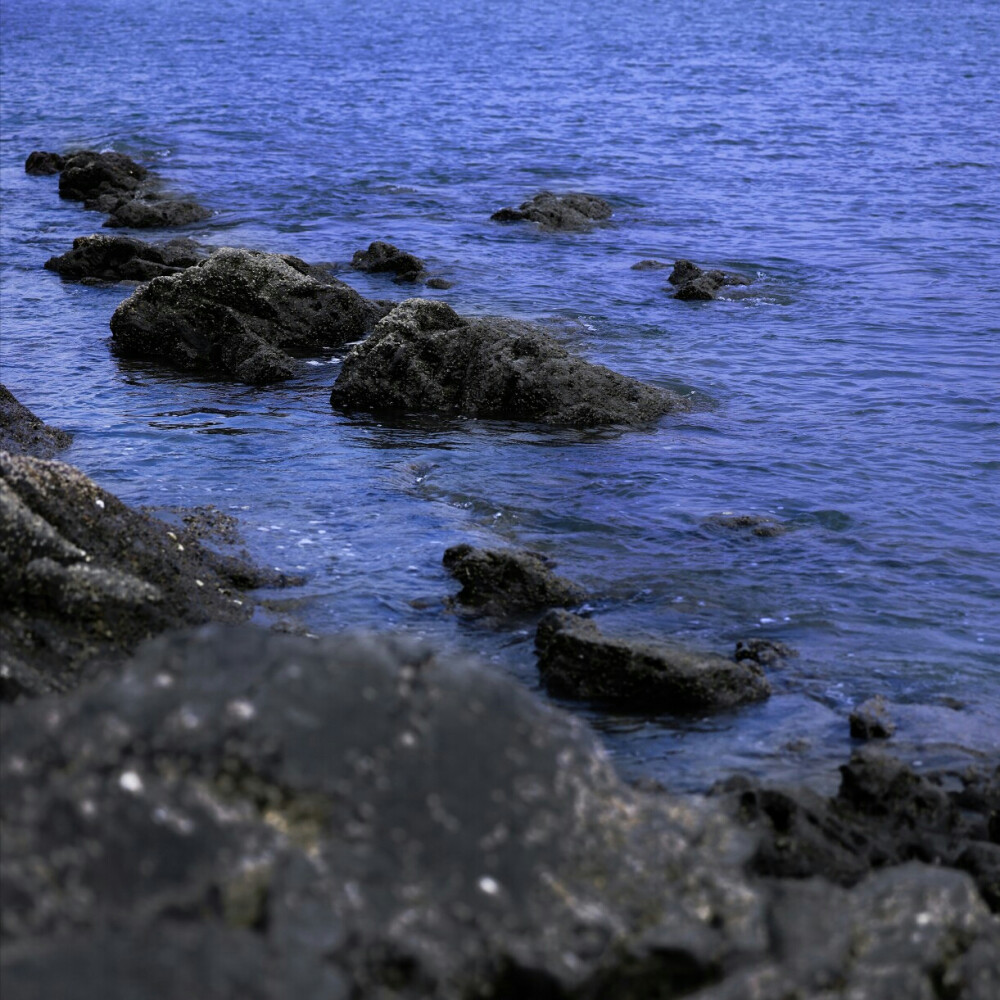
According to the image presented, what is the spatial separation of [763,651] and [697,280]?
11.6 m

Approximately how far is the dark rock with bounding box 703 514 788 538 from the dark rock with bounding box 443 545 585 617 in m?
2.15

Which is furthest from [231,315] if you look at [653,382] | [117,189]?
[117,189]

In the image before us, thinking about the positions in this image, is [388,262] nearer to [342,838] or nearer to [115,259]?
[115,259]

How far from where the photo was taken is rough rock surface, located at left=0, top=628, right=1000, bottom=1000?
10.9 ft

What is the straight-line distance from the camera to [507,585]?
9492mm

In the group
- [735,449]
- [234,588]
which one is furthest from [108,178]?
[234,588]

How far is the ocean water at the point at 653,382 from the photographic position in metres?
9.36

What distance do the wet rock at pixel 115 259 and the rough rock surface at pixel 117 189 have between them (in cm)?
358

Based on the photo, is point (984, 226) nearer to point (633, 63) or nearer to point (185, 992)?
point (185, 992)

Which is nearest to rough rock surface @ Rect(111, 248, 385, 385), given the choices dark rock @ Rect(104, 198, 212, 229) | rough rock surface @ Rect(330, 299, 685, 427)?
rough rock surface @ Rect(330, 299, 685, 427)

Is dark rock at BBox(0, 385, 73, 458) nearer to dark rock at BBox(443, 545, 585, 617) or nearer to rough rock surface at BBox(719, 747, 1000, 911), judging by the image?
dark rock at BBox(443, 545, 585, 617)

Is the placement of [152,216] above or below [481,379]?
above

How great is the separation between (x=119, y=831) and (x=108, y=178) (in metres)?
26.4

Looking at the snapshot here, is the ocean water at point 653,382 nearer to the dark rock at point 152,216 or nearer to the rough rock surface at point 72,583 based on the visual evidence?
the dark rock at point 152,216
